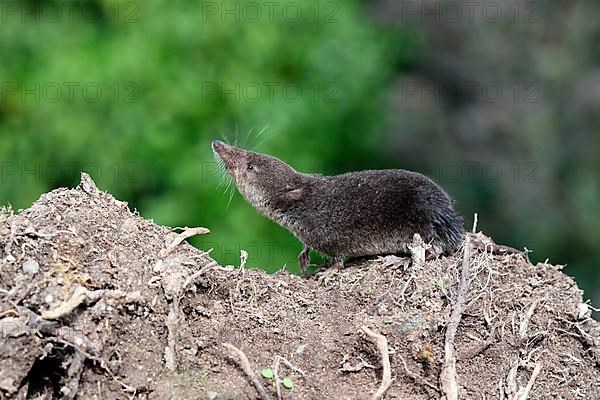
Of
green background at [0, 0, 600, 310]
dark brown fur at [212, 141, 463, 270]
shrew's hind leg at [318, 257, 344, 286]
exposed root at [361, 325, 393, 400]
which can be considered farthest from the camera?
green background at [0, 0, 600, 310]

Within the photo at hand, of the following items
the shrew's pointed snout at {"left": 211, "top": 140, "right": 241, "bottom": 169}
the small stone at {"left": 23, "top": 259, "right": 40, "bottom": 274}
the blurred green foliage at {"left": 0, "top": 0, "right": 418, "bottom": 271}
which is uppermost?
the blurred green foliage at {"left": 0, "top": 0, "right": 418, "bottom": 271}

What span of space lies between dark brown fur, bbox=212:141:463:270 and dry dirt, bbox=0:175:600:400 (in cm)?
23

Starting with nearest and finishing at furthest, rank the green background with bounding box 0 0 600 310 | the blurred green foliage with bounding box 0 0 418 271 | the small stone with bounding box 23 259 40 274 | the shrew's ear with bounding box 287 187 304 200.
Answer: the small stone with bounding box 23 259 40 274 < the shrew's ear with bounding box 287 187 304 200 < the blurred green foliage with bounding box 0 0 418 271 < the green background with bounding box 0 0 600 310

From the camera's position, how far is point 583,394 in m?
3.19

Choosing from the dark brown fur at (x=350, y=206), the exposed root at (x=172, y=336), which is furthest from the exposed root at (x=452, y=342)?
the exposed root at (x=172, y=336)

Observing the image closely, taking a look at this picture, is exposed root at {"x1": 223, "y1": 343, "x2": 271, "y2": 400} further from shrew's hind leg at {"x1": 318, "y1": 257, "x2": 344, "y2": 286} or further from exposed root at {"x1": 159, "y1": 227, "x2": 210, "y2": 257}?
shrew's hind leg at {"x1": 318, "y1": 257, "x2": 344, "y2": 286}

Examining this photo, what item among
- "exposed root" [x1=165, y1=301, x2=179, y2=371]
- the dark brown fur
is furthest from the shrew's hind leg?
"exposed root" [x1=165, y1=301, x2=179, y2=371]

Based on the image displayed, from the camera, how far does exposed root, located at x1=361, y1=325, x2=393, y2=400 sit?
9.45 ft

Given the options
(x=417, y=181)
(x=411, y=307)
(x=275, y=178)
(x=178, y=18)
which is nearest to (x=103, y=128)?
(x=178, y=18)

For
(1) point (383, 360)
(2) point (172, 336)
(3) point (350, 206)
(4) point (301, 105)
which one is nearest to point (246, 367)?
(2) point (172, 336)

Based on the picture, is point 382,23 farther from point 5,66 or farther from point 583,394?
point 583,394

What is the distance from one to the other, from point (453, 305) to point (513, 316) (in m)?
0.25

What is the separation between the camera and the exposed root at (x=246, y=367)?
277 cm

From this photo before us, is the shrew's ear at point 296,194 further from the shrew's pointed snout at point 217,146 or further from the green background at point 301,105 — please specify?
the green background at point 301,105
